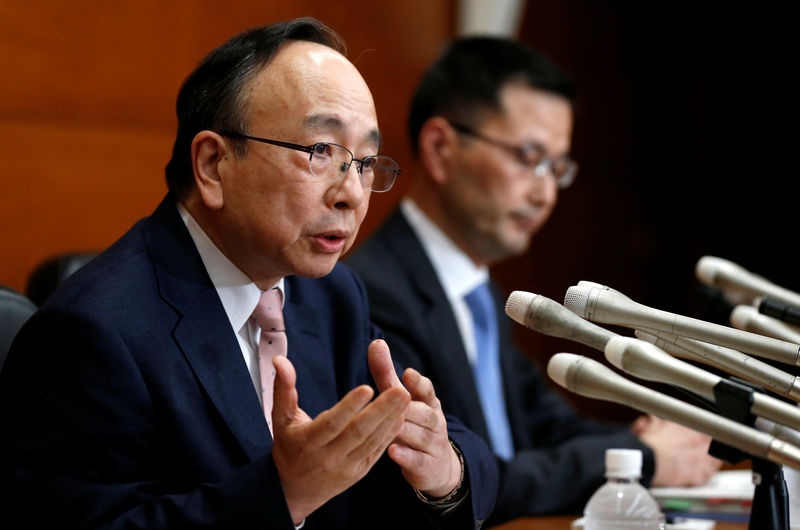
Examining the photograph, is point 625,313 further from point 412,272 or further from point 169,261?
point 412,272

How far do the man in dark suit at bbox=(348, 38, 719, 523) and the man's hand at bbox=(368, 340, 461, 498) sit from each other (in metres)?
0.96

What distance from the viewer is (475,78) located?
246 cm

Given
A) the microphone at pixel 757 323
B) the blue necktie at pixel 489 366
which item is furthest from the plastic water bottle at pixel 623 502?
the blue necktie at pixel 489 366

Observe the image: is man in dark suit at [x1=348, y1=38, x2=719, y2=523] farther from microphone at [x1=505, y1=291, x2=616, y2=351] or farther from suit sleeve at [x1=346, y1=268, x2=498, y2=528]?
microphone at [x1=505, y1=291, x2=616, y2=351]

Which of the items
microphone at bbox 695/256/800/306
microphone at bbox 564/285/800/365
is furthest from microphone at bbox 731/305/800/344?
microphone at bbox 564/285/800/365

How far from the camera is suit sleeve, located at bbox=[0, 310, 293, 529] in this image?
1.01 meters

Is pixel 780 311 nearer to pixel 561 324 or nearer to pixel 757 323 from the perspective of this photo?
pixel 757 323

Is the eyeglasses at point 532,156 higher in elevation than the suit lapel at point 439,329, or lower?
higher

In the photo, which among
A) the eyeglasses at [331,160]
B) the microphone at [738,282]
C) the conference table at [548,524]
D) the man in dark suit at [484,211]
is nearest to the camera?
the eyeglasses at [331,160]

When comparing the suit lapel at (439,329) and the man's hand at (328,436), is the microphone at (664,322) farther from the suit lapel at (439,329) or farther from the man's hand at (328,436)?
the suit lapel at (439,329)

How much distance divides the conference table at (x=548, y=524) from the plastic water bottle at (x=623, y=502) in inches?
9.7

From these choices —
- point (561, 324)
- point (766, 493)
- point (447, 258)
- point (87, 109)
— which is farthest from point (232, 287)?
point (87, 109)

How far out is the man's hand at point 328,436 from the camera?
0.94 m

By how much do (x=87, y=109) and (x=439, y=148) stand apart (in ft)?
3.23
